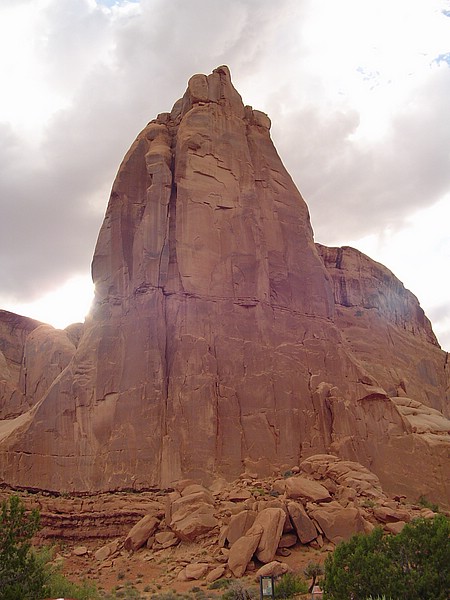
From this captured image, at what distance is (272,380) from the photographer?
33531 millimetres

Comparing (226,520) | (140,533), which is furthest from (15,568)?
(226,520)

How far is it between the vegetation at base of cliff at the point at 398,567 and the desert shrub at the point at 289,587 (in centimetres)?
353

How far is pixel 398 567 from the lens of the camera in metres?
16.2

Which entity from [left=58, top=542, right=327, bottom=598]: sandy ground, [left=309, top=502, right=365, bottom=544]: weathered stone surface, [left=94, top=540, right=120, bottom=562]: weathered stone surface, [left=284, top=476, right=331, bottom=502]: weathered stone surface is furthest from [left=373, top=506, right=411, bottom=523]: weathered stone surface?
[left=94, top=540, right=120, bottom=562]: weathered stone surface

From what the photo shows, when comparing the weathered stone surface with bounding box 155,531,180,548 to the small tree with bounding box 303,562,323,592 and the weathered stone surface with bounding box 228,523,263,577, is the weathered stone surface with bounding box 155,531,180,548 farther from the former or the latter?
the small tree with bounding box 303,562,323,592

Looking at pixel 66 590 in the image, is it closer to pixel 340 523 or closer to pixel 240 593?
pixel 240 593

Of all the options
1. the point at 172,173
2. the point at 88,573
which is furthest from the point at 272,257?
the point at 88,573

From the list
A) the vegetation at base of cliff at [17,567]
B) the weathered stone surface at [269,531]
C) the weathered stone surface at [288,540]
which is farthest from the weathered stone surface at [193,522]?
the vegetation at base of cliff at [17,567]

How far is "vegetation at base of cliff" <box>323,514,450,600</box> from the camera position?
50.7 ft

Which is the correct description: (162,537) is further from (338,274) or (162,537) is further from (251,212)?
(338,274)

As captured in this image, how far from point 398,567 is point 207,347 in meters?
18.1

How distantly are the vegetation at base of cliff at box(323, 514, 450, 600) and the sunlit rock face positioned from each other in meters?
13.8

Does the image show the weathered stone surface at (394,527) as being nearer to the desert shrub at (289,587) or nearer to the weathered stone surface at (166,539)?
the desert shrub at (289,587)

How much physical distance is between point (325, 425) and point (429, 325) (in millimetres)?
44145
